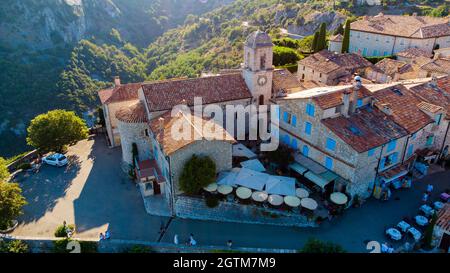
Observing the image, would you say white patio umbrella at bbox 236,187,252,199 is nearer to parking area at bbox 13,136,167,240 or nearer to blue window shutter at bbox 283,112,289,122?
parking area at bbox 13,136,167,240

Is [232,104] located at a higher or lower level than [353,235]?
higher

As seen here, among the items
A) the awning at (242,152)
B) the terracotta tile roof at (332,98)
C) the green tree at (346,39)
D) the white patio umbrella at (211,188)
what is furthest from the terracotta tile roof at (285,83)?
the green tree at (346,39)

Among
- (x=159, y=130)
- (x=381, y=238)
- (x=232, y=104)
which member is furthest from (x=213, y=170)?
(x=381, y=238)

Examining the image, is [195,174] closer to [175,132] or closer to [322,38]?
[175,132]

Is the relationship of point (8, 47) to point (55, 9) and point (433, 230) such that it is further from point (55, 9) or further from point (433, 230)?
point (433, 230)

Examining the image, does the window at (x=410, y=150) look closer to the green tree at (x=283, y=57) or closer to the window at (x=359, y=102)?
the window at (x=359, y=102)

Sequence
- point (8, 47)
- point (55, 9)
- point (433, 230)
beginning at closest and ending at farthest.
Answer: point (433, 230) → point (8, 47) → point (55, 9)
